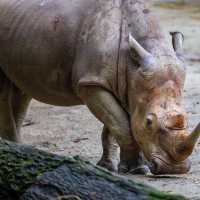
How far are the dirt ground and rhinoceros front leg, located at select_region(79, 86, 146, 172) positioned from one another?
0.26 m

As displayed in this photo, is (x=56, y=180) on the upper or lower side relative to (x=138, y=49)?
lower

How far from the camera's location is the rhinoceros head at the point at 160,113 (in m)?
7.28

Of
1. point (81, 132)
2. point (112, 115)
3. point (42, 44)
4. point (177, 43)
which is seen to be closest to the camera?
point (112, 115)

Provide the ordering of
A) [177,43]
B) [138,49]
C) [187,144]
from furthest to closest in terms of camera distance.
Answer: [177,43]
[138,49]
[187,144]

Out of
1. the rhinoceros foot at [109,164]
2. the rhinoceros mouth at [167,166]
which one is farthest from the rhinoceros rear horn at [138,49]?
the rhinoceros foot at [109,164]

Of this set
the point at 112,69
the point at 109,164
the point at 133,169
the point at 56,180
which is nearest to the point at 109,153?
the point at 109,164

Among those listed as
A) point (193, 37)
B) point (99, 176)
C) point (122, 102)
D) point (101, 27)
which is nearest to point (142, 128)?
point (122, 102)

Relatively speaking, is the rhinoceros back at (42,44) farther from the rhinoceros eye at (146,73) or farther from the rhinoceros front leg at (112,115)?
the rhinoceros eye at (146,73)

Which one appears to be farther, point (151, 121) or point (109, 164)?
point (109, 164)

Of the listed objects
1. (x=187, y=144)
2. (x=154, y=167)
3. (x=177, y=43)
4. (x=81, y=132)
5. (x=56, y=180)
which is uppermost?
(x=177, y=43)

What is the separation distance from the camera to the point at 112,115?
7598mm

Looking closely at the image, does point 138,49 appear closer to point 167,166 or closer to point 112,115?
point 112,115

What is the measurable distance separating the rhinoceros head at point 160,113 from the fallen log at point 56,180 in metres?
1.41

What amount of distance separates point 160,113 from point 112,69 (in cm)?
59
